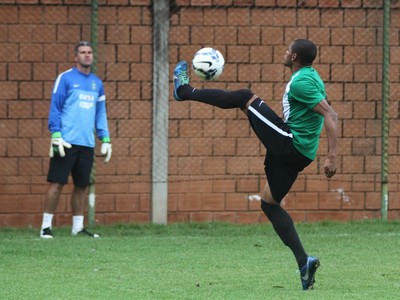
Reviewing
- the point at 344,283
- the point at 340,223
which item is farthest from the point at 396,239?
the point at 344,283

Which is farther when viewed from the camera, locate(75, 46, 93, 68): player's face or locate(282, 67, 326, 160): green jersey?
locate(75, 46, 93, 68): player's face

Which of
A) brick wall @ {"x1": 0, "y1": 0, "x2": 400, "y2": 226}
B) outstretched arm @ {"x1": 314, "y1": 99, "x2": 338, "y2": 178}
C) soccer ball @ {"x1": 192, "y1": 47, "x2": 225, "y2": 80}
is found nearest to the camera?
outstretched arm @ {"x1": 314, "y1": 99, "x2": 338, "y2": 178}

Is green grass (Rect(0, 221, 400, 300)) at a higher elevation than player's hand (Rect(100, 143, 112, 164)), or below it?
below

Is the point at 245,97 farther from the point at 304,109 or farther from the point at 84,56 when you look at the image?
the point at 84,56

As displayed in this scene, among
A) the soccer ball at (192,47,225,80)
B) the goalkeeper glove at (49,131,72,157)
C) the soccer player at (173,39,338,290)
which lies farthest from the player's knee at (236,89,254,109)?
the goalkeeper glove at (49,131,72,157)

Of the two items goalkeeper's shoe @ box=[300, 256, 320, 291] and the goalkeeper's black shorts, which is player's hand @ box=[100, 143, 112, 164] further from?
goalkeeper's shoe @ box=[300, 256, 320, 291]

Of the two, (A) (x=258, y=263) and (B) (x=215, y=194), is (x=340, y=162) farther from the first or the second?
(A) (x=258, y=263)

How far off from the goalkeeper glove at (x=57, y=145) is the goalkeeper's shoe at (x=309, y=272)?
4268 millimetres

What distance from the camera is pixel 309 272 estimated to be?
7.51 meters

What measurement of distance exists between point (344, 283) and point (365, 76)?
5.29 metres

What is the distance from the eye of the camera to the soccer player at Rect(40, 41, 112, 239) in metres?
11.2

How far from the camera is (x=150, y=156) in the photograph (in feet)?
40.4

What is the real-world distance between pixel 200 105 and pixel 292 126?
486cm

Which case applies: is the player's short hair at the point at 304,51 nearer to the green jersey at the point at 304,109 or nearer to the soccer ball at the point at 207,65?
the green jersey at the point at 304,109
